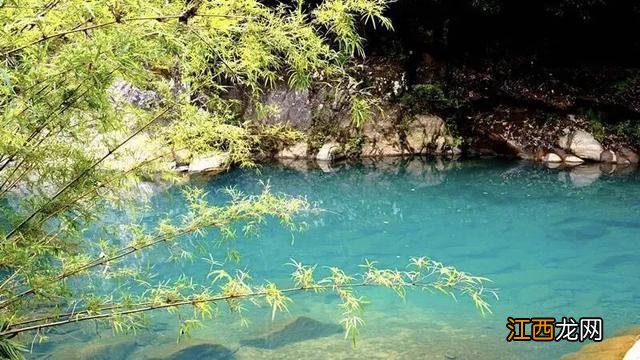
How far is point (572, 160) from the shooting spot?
36.4 feet

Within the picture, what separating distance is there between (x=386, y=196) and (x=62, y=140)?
700 centimetres

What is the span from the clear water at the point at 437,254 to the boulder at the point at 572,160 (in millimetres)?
848

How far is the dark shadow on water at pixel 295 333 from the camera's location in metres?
4.57

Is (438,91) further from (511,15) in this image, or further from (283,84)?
(283,84)

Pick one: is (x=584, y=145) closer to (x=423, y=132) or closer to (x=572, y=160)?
(x=572, y=160)

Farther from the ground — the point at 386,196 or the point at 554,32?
the point at 554,32

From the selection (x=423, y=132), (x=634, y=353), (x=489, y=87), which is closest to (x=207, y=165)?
(x=423, y=132)

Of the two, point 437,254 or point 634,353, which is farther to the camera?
point 437,254

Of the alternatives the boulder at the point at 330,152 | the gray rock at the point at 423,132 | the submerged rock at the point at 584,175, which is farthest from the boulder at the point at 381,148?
the submerged rock at the point at 584,175

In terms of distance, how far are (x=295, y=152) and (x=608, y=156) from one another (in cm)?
633

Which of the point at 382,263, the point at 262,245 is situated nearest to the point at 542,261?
the point at 382,263

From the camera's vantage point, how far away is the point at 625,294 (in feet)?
17.3

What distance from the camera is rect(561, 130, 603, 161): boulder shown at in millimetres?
10938

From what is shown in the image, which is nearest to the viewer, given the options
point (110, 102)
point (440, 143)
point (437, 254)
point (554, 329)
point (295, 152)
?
point (110, 102)
